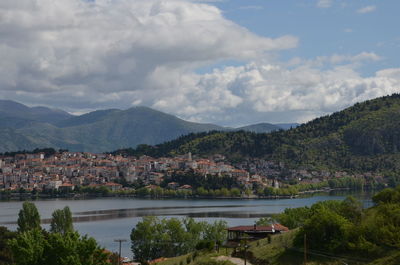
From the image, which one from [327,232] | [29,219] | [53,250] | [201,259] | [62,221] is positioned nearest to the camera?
[53,250]

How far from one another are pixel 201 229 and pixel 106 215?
67.3m

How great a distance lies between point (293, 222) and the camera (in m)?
71.1

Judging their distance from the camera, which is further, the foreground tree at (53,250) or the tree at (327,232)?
the tree at (327,232)

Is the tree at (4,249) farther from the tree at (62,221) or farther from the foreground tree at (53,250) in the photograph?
the tree at (62,221)

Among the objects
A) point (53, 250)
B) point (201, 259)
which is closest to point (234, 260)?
point (201, 259)

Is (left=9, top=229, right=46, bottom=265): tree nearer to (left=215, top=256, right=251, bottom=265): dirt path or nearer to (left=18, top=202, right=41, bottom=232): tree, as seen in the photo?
(left=215, top=256, right=251, bottom=265): dirt path

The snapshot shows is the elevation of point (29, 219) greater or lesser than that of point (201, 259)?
greater

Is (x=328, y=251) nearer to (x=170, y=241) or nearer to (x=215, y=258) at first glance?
(x=215, y=258)

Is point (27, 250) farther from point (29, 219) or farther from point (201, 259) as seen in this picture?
point (29, 219)

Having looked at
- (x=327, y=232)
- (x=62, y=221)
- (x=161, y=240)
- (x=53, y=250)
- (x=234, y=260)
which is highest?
(x=327, y=232)

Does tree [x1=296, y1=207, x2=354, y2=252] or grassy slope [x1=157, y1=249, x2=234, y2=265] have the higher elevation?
tree [x1=296, y1=207, x2=354, y2=252]

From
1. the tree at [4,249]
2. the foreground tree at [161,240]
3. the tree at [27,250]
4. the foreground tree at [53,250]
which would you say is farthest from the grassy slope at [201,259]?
the foreground tree at [161,240]

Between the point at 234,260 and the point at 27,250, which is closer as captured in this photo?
the point at 27,250

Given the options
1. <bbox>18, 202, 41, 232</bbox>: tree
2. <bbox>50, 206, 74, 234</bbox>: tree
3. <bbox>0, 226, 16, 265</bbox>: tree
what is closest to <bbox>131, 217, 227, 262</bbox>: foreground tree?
<bbox>50, 206, 74, 234</bbox>: tree
